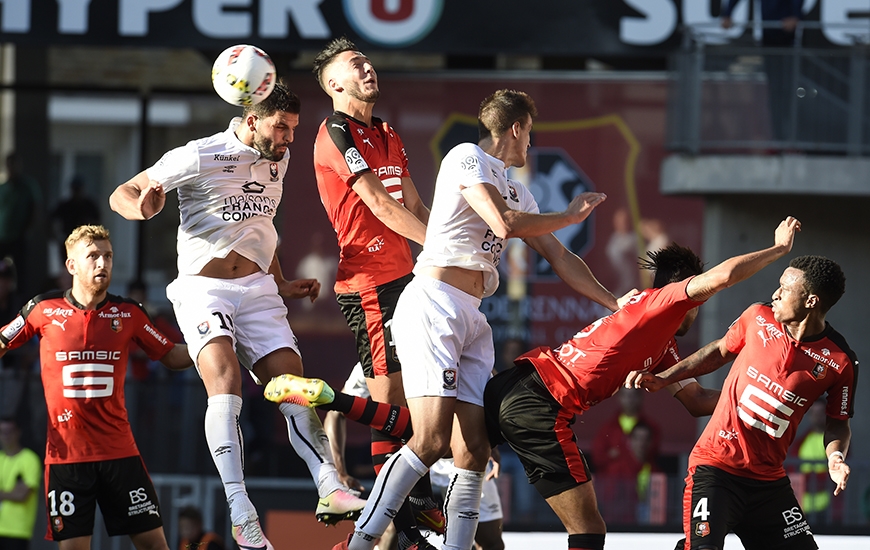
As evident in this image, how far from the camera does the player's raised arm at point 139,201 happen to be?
564 cm

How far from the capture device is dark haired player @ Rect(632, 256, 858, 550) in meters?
6.12

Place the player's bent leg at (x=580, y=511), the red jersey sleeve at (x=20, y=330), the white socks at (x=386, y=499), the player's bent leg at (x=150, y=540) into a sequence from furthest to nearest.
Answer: the player's bent leg at (x=150, y=540), the red jersey sleeve at (x=20, y=330), the white socks at (x=386, y=499), the player's bent leg at (x=580, y=511)

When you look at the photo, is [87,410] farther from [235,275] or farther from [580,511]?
[580,511]

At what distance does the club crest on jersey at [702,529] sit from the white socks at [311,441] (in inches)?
70.2

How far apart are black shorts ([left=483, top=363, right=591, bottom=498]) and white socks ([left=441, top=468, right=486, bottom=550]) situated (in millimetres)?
277

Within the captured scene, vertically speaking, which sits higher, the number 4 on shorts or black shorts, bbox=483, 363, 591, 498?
black shorts, bbox=483, 363, 591, 498

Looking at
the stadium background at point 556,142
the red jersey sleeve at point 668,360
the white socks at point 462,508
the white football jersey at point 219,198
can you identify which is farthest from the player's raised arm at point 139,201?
the stadium background at point 556,142

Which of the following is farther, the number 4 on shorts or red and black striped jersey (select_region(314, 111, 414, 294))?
red and black striped jersey (select_region(314, 111, 414, 294))

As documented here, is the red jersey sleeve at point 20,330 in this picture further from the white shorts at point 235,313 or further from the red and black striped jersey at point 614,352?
the red and black striped jersey at point 614,352

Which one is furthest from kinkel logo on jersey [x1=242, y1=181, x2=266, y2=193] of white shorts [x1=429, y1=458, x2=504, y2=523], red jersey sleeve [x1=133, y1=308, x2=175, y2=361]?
white shorts [x1=429, y1=458, x2=504, y2=523]

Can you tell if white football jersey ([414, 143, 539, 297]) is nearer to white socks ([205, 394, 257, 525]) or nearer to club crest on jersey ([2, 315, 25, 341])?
white socks ([205, 394, 257, 525])

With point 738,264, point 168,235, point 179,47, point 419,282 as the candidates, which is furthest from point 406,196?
point 168,235

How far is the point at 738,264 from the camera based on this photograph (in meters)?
5.36

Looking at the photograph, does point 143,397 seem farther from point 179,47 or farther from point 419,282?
point 419,282
